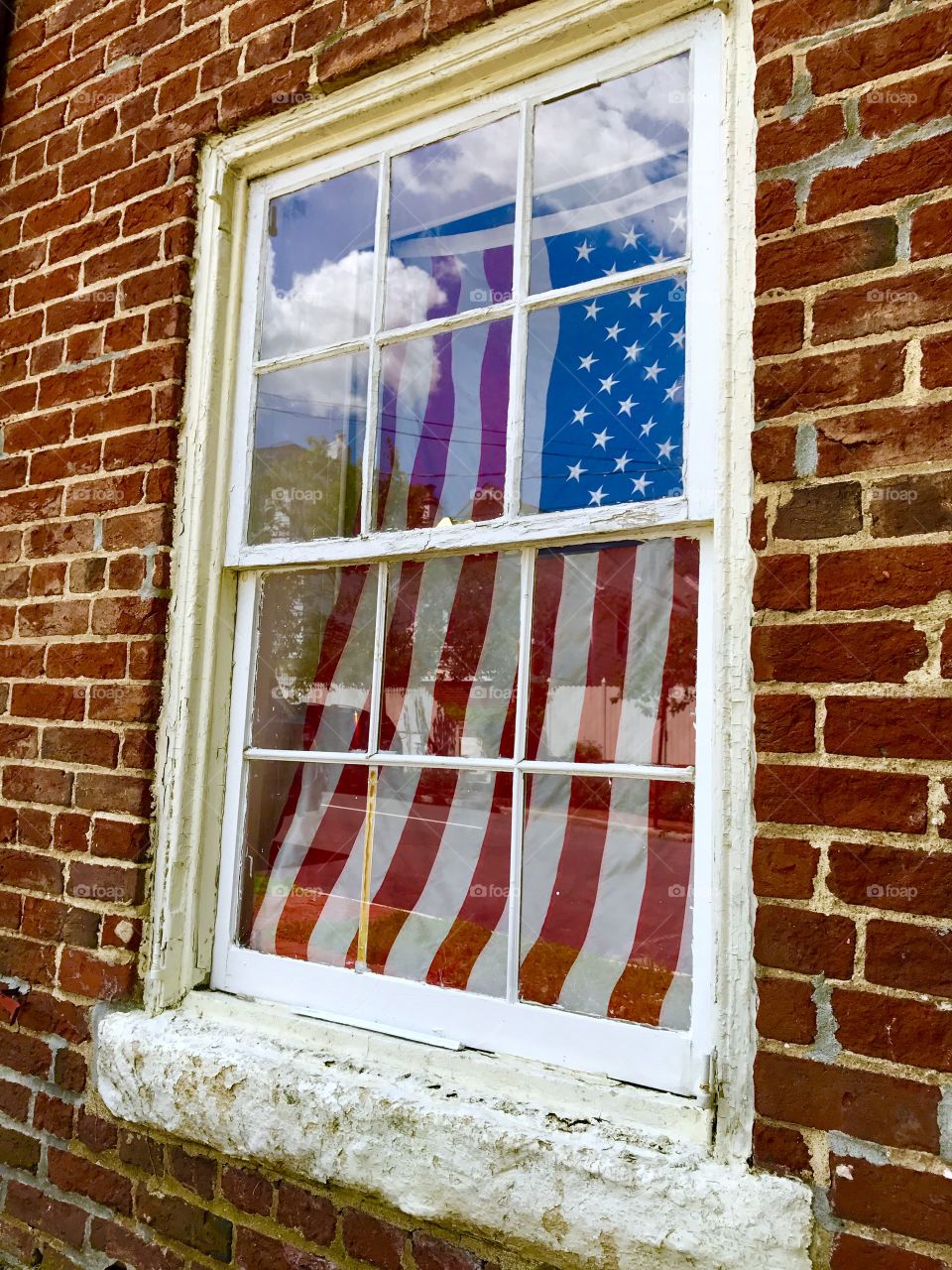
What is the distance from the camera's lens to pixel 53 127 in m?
2.64

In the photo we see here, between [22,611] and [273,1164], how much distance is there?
1534 mm

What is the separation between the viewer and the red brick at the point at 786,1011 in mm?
1388

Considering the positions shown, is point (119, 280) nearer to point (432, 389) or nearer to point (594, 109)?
point (432, 389)

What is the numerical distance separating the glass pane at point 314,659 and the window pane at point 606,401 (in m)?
0.52

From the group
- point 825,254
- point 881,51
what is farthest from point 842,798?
point 881,51

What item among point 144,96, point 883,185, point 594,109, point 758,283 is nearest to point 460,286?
point 594,109

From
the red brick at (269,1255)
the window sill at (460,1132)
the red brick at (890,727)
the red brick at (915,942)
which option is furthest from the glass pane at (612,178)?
the red brick at (269,1255)

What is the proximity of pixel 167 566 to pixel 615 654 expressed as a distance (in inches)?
44.5

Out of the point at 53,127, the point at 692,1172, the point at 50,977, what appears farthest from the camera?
the point at 53,127

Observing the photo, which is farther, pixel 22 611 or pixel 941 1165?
pixel 22 611

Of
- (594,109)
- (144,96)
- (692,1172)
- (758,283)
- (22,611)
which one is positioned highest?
(144,96)

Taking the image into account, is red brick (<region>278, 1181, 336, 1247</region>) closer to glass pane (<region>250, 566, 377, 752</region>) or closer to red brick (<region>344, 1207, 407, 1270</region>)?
red brick (<region>344, 1207, 407, 1270</region>)

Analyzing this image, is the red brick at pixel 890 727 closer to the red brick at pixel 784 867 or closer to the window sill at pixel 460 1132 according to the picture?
the red brick at pixel 784 867

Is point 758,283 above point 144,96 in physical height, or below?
below
